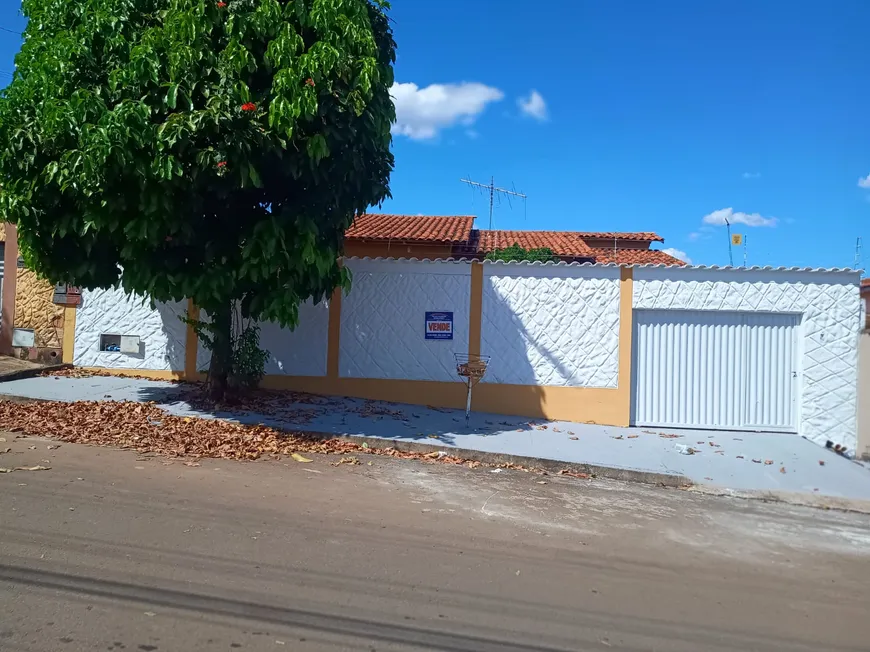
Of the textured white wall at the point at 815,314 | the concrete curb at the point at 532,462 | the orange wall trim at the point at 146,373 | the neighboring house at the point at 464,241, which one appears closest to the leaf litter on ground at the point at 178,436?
the concrete curb at the point at 532,462

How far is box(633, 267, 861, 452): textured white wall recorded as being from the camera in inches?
397

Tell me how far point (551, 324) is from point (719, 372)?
2699 mm

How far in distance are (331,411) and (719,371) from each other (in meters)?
6.07

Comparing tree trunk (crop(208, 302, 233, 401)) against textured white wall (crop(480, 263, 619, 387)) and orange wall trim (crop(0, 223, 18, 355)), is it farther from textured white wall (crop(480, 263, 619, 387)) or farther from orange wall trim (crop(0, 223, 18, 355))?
orange wall trim (crop(0, 223, 18, 355))

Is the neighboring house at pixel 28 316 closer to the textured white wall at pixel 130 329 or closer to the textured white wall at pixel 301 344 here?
the textured white wall at pixel 130 329

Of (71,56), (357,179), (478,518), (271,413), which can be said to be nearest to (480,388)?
(271,413)

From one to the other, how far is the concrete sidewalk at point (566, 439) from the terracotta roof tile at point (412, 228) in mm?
6428

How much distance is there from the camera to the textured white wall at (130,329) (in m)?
12.0

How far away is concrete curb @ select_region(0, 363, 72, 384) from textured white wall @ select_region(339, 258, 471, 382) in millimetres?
5546

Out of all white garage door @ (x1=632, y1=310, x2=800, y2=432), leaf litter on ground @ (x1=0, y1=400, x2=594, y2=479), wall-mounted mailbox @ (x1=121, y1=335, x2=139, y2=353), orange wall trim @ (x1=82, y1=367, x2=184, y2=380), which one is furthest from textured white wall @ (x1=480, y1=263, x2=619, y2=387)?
wall-mounted mailbox @ (x1=121, y1=335, x2=139, y2=353)

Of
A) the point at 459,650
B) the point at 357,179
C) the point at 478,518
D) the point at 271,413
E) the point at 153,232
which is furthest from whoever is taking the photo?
the point at 271,413

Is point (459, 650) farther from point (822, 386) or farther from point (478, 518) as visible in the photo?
point (822, 386)

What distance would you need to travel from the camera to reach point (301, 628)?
355 cm

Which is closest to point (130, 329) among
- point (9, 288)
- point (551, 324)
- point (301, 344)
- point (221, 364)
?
point (9, 288)
